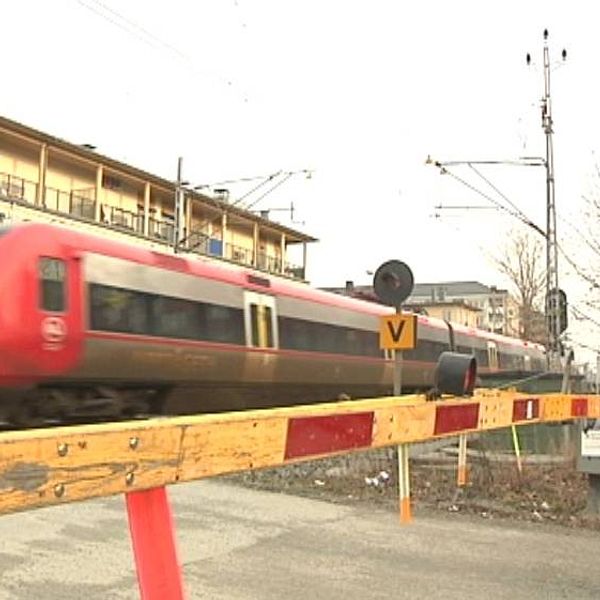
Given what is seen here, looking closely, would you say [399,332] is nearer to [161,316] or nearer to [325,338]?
[161,316]

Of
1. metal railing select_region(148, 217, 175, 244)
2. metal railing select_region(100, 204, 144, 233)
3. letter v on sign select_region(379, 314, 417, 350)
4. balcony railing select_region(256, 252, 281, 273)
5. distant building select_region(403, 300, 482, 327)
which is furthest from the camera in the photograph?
distant building select_region(403, 300, 482, 327)

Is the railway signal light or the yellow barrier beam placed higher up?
the railway signal light

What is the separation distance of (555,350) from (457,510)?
12.7 meters

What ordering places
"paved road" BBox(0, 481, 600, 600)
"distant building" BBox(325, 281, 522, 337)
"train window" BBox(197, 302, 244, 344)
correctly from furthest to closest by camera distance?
"distant building" BBox(325, 281, 522, 337)
"train window" BBox(197, 302, 244, 344)
"paved road" BBox(0, 481, 600, 600)

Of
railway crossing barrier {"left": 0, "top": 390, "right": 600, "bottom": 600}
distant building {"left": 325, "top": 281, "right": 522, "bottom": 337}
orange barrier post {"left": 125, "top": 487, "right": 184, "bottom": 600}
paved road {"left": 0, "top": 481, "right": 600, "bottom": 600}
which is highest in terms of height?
distant building {"left": 325, "top": 281, "right": 522, "bottom": 337}

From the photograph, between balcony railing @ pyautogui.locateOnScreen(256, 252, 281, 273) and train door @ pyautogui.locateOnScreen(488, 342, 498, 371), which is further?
balcony railing @ pyautogui.locateOnScreen(256, 252, 281, 273)

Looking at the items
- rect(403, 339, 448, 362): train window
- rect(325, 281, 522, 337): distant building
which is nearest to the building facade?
rect(325, 281, 522, 337): distant building

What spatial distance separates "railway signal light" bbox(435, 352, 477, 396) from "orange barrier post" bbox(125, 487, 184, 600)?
2816mm

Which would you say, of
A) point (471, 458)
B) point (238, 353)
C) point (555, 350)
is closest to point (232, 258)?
point (555, 350)

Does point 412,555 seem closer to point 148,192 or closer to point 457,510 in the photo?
point 457,510

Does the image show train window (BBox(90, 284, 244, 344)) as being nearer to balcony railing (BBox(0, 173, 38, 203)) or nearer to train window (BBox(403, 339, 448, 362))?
train window (BBox(403, 339, 448, 362))

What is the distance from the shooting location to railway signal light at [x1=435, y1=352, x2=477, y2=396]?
5.50m

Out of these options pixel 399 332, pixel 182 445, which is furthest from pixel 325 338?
pixel 182 445

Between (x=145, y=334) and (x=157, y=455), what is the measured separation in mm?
9324
